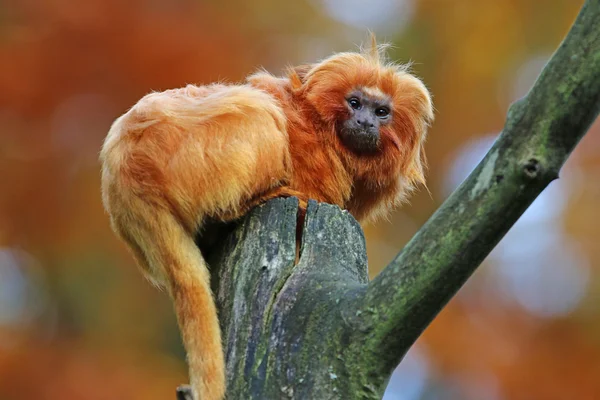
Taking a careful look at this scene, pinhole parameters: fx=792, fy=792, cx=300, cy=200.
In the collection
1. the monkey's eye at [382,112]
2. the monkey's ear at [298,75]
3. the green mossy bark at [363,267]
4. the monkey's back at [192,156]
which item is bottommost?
the green mossy bark at [363,267]

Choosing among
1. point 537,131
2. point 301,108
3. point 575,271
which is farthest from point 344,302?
point 575,271

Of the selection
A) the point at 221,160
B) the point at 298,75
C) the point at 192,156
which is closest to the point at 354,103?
the point at 298,75

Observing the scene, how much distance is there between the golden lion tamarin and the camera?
3.57 metres

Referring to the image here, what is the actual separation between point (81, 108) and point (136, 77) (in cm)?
80

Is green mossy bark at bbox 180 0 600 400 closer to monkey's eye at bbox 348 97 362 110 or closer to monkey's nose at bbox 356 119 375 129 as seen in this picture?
monkey's nose at bbox 356 119 375 129

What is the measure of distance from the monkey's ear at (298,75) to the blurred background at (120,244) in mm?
3608

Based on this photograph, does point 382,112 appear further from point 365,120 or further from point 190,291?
point 190,291

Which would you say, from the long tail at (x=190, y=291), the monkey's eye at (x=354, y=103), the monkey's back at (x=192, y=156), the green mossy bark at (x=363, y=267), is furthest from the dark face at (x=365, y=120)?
the long tail at (x=190, y=291)

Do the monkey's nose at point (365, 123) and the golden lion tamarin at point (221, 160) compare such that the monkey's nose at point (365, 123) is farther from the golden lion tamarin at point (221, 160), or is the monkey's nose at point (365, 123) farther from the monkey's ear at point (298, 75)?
the monkey's ear at point (298, 75)

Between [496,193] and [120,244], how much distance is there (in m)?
6.98

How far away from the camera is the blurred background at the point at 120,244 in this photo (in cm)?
870

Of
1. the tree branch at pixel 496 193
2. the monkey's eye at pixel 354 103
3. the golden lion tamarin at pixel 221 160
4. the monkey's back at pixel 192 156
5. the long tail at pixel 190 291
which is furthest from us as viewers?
the monkey's eye at pixel 354 103

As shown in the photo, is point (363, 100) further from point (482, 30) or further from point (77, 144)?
point (482, 30)

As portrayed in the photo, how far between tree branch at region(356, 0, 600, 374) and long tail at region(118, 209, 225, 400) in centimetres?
72
